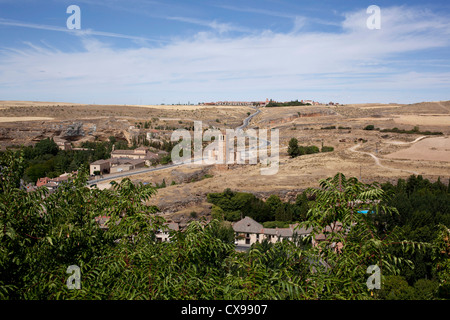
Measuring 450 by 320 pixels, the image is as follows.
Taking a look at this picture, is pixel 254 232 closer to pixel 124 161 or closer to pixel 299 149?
pixel 299 149

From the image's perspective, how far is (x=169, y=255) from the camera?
5.31 meters

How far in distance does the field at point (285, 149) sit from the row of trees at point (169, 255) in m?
26.7

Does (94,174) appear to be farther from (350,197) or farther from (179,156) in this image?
(350,197)

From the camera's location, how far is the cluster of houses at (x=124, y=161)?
57094mm

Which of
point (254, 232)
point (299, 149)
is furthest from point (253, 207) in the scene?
point (299, 149)

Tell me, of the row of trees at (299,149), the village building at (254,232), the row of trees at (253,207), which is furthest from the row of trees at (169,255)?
the row of trees at (299,149)

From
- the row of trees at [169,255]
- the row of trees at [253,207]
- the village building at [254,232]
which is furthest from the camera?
the row of trees at [253,207]

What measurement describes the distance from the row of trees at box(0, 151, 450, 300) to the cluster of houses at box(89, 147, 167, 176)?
52961 millimetres

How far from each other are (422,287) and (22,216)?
2017cm

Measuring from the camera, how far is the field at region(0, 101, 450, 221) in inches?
1559

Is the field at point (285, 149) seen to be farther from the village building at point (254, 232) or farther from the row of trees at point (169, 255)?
the row of trees at point (169, 255)

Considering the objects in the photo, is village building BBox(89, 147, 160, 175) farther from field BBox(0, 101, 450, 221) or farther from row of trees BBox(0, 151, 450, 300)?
row of trees BBox(0, 151, 450, 300)
